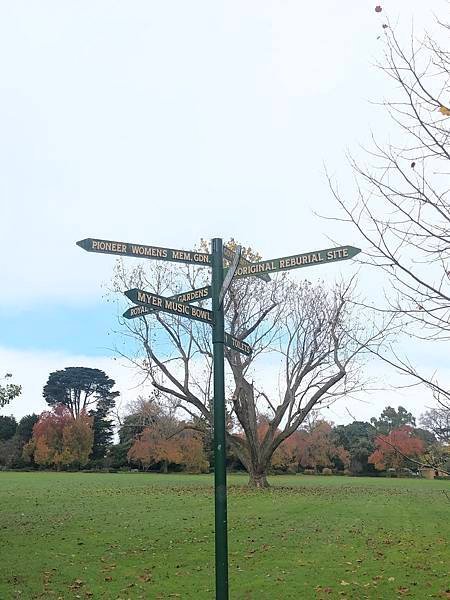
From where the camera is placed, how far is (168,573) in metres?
9.58

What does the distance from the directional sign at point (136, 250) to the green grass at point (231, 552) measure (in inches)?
210

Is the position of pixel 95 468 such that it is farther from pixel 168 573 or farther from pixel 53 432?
pixel 168 573

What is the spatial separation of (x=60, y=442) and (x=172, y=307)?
67.7 m

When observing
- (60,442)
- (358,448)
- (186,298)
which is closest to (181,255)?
(186,298)

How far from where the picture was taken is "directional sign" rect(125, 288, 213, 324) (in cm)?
436

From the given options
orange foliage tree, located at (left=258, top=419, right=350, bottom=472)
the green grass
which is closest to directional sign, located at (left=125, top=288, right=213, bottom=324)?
the green grass

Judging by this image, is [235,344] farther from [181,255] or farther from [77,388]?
[77,388]

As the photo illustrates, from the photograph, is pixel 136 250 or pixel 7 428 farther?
pixel 7 428

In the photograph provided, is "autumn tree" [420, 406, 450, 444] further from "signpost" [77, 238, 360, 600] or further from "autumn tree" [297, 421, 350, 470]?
"autumn tree" [297, 421, 350, 470]

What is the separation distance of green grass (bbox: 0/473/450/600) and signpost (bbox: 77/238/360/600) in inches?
194

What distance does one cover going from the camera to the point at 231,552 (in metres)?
11.5

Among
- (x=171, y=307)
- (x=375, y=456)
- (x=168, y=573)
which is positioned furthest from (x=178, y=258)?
(x=375, y=456)

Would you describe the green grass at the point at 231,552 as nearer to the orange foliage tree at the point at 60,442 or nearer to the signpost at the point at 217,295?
the signpost at the point at 217,295

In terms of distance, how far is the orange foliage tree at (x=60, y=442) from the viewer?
6700cm
